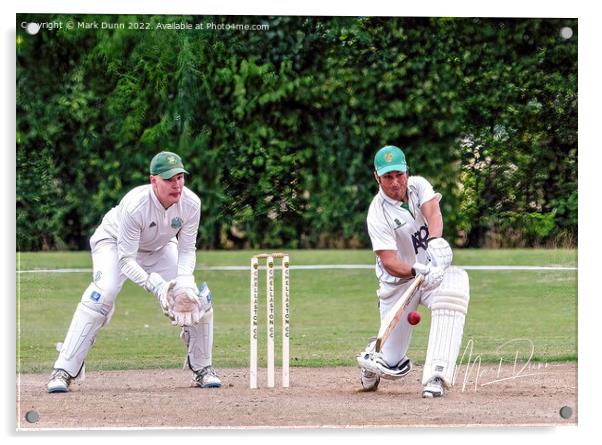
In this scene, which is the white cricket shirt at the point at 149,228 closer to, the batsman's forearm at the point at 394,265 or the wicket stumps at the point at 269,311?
the wicket stumps at the point at 269,311

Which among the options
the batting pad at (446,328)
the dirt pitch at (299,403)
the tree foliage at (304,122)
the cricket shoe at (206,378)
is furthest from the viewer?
the cricket shoe at (206,378)

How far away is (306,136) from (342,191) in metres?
0.36

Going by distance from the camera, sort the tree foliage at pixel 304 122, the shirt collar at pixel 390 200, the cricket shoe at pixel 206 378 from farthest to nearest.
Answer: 1. the cricket shoe at pixel 206 378
2. the tree foliage at pixel 304 122
3. the shirt collar at pixel 390 200

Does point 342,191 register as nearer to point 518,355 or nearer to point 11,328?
point 518,355

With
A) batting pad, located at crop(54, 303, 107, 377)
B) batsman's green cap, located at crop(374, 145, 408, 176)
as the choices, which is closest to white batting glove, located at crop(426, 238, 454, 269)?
batsman's green cap, located at crop(374, 145, 408, 176)

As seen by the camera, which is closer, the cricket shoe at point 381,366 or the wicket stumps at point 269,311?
the wicket stumps at point 269,311

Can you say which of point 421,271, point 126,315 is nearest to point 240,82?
point 421,271

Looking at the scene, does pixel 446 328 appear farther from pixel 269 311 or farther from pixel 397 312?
pixel 269 311

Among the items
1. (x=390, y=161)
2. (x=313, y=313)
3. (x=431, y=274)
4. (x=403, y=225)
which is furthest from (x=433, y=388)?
(x=313, y=313)

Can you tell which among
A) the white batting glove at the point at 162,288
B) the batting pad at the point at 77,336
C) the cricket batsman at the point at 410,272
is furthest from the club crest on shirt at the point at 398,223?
the batting pad at the point at 77,336

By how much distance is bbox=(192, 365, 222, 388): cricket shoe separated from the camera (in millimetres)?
8081

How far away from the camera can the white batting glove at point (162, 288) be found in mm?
7793

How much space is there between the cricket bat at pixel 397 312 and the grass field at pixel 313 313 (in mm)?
856

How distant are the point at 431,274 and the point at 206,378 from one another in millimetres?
1314
